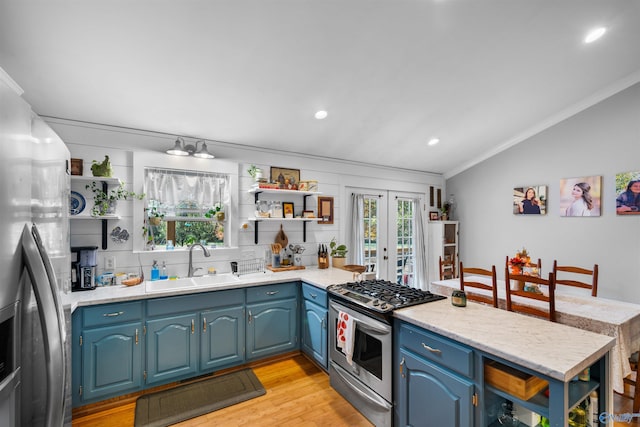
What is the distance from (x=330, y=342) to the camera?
2.61 metres

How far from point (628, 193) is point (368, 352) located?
362 centimetres

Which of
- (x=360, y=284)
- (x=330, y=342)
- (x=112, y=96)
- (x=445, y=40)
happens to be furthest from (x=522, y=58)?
(x=112, y=96)

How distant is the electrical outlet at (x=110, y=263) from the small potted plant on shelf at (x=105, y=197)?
0.43 meters

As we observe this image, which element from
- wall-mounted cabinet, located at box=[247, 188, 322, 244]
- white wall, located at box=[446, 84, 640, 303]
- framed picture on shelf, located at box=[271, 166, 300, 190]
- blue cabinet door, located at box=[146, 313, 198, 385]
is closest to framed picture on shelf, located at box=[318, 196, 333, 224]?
wall-mounted cabinet, located at box=[247, 188, 322, 244]

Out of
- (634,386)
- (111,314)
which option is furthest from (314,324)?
(634,386)

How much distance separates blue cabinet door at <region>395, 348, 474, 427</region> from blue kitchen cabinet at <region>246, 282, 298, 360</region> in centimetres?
140

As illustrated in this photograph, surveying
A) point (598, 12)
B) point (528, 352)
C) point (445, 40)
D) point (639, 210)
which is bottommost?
point (528, 352)

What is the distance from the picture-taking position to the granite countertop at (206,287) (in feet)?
7.50

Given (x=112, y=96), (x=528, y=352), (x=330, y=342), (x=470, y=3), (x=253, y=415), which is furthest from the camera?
(x=330, y=342)

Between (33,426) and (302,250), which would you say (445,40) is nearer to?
(302,250)

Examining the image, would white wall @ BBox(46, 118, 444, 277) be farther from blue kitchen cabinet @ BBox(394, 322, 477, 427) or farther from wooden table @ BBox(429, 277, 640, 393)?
wooden table @ BBox(429, 277, 640, 393)

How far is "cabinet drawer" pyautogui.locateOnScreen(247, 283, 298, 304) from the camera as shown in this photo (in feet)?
9.44

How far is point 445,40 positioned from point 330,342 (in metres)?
2.73

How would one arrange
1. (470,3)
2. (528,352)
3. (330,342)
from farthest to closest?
(330,342), (470,3), (528,352)
